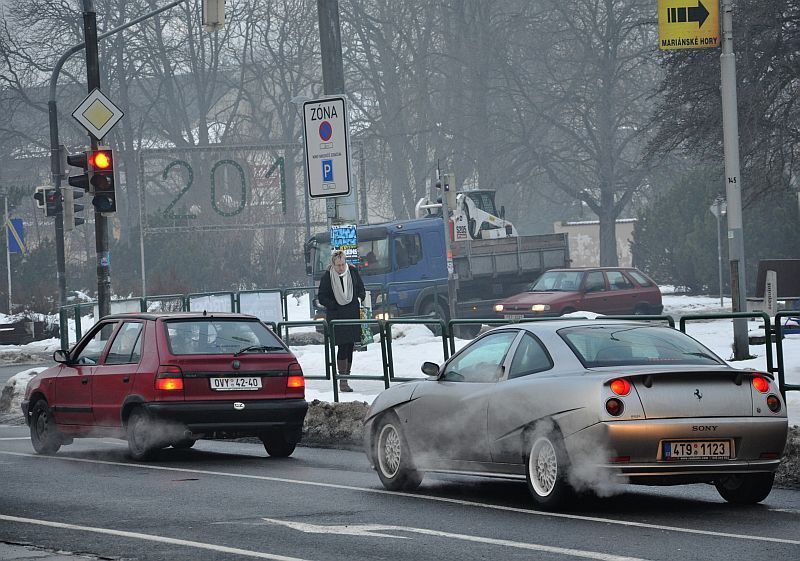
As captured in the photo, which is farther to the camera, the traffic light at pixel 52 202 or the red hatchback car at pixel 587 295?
the traffic light at pixel 52 202

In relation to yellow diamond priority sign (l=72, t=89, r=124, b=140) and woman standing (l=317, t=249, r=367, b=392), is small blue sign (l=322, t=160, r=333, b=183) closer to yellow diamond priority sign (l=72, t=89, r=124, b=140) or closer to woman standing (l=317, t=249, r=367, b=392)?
woman standing (l=317, t=249, r=367, b=392)

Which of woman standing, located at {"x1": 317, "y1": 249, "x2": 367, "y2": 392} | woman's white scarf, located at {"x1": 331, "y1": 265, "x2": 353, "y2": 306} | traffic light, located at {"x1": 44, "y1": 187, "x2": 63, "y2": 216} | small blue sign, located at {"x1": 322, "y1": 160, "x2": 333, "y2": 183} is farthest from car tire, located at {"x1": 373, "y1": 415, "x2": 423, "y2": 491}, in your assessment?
traffic light, located at {"x1": 44, "y1": 187, "x2": 63, "y2": 216}

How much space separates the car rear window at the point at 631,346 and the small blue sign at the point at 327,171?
8.79m

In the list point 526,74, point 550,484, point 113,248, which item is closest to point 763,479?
point 550,484

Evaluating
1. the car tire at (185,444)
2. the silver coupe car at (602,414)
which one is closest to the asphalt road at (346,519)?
the silver coupe car at (602,414)

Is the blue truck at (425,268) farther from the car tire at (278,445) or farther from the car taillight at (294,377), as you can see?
the car taillight at (294,377)

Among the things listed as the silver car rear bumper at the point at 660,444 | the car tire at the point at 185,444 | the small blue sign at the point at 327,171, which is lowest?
the car tire at the point at 185,444

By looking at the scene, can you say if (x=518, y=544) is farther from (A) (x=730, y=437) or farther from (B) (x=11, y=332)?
(B) (x=11, y=332)

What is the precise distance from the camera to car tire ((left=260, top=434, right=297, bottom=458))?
48.4ft

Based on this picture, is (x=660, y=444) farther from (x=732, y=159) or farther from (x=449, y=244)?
(x=449, y=244)

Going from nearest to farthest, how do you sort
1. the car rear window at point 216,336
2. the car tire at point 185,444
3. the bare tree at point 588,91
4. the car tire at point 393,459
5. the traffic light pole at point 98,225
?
1. the car tire at point 393,459
2. the car rear window at point 216,336
3. the car tire at point 185,444
4. the traffic light pole at point 98,225
5. the bare tree at point 588,91

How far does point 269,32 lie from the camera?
67812 millimetres

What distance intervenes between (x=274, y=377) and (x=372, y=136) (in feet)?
155

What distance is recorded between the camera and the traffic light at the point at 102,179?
887 inches
